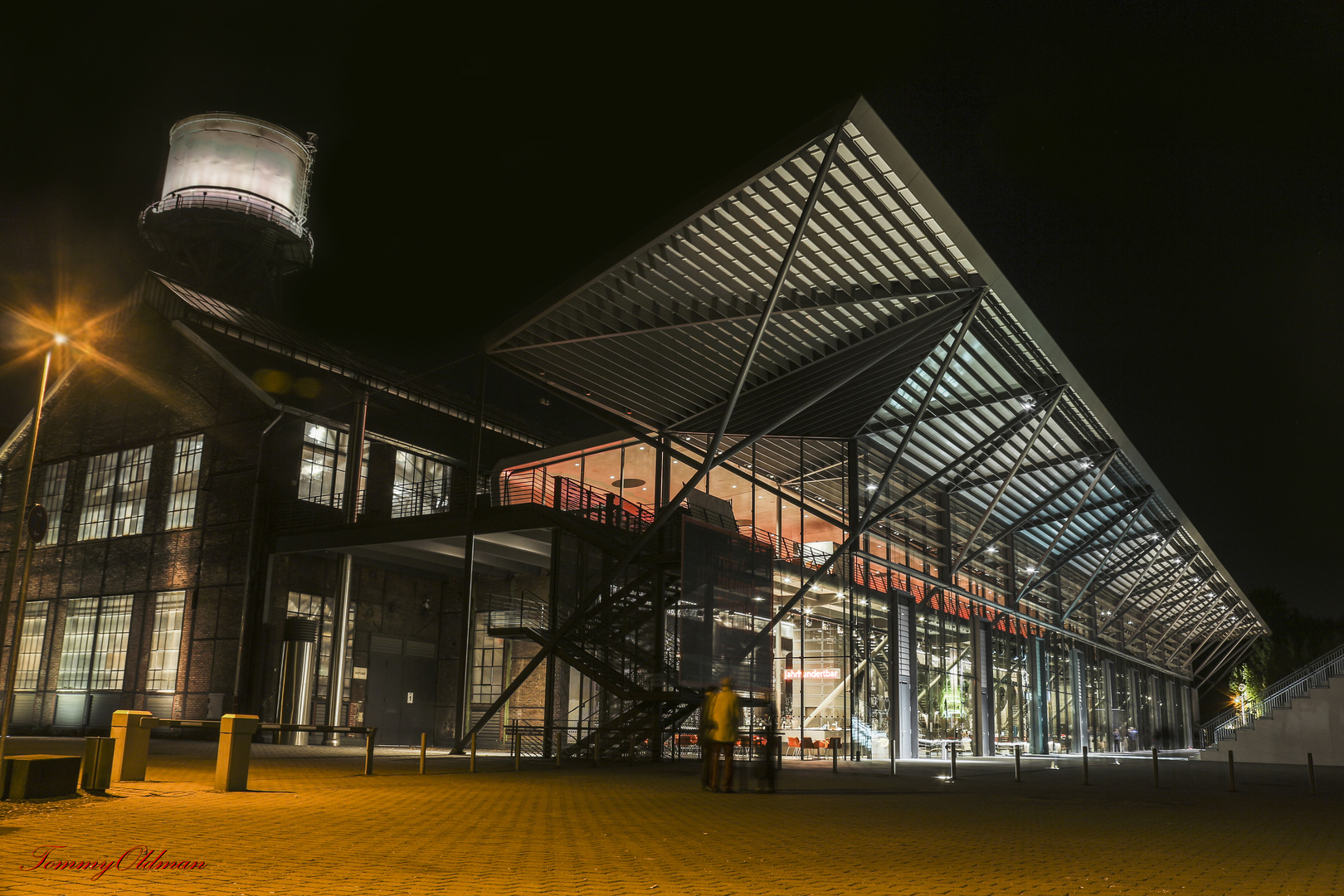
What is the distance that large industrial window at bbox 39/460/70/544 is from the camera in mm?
32156

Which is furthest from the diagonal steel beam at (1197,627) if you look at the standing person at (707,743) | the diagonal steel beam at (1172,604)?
the standing person at (707,743)

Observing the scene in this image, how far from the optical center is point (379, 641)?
28812 mm

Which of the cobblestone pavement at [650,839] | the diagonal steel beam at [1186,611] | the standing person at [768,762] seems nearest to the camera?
the cobblestone pavement at [650,839]

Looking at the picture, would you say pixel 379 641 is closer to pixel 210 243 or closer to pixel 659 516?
pixel 659 516

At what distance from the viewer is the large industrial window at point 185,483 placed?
28.2 metres

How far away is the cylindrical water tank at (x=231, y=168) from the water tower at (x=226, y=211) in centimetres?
3

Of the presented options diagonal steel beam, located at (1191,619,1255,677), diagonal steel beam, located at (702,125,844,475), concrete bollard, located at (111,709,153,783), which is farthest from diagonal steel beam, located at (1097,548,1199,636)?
concrete bollard, located at (111,709,153,783)

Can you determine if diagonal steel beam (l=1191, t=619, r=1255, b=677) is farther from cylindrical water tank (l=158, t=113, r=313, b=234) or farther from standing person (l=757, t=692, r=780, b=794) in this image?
standing person (l=757, t=692, r=780, b=794)

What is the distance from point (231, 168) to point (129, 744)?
3180 cm

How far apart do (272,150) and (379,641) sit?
2216cm

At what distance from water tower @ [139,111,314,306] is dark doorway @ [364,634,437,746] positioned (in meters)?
16.8

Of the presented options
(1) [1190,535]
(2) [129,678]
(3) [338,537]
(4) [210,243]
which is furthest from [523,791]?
(1) [1190,535]

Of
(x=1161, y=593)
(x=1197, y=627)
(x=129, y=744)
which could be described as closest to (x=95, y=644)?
(x=129, y=744)

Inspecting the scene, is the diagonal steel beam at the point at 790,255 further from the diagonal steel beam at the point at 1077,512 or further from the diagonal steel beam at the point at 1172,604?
the diagonal steel beam at the point at 1172,604
